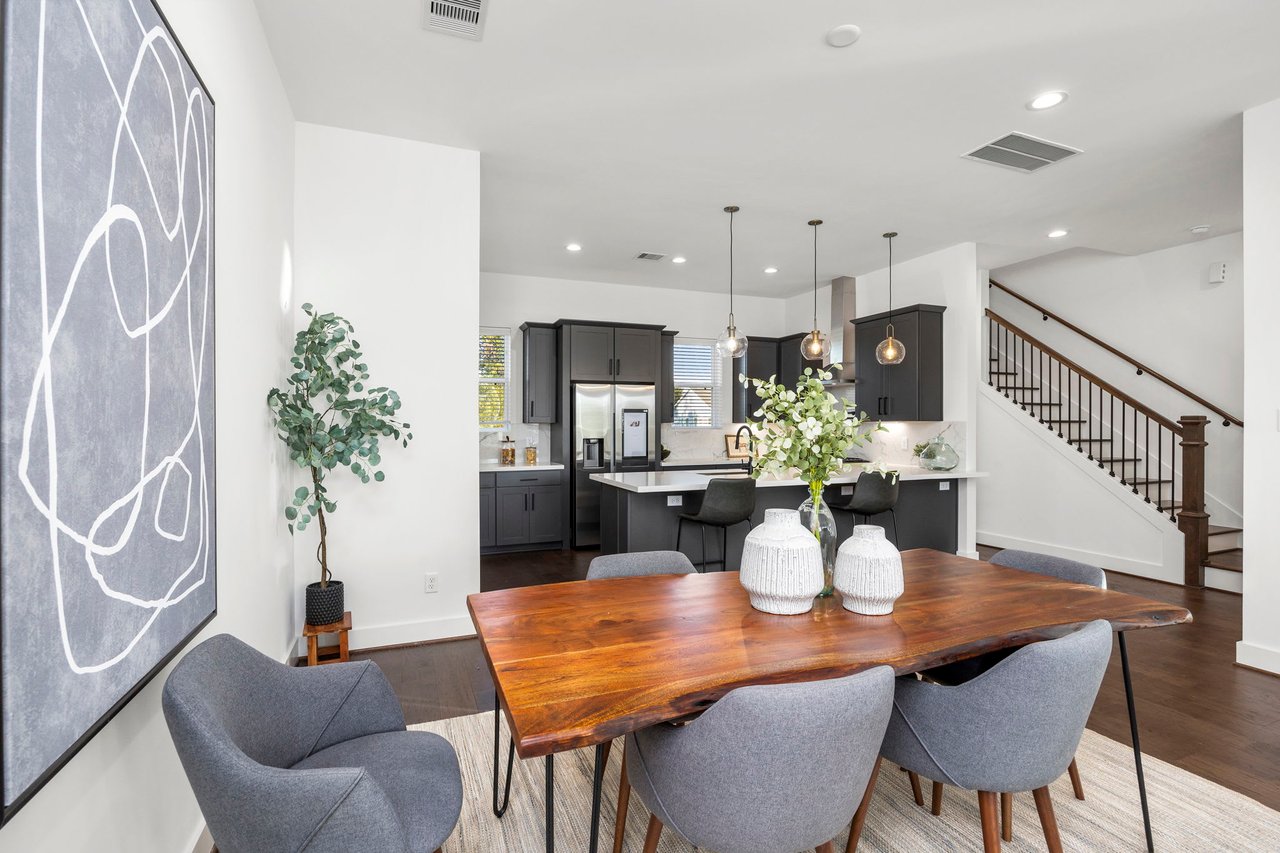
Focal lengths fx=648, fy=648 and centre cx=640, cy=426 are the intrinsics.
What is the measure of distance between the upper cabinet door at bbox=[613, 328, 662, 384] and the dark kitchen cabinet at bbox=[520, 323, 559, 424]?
2.11ft

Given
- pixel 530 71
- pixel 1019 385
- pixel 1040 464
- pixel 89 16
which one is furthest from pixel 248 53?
pixel 1019 385

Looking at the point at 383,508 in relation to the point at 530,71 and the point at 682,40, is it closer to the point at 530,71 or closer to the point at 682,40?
the point at 530,71

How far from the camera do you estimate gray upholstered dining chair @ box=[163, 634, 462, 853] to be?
3.77 ft

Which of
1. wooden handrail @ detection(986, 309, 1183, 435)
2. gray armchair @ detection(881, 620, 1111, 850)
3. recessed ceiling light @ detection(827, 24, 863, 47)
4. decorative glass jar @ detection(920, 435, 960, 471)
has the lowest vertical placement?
gray armchair @ detection(881, 620, 1111, 850)

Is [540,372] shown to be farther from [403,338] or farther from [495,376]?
[403,338]

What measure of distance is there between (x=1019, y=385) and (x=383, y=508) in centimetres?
691

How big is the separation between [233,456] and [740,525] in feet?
12.3

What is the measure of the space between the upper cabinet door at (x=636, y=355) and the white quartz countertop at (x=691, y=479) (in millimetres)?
1896

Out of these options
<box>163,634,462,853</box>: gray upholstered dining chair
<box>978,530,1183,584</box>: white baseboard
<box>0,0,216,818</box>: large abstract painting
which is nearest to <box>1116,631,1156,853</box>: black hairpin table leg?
<box>163,634,462,853</box>: gray upholstered dining chair

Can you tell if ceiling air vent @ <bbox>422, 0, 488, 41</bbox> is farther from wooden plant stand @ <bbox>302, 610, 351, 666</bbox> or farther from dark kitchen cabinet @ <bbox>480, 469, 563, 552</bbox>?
dark kitchen cabinet @ <bbox>480, 469, 563, 552</bbox>

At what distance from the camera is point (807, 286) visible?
24.6 ft

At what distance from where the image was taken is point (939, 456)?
5.90 meters

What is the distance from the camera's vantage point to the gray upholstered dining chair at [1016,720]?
152 cm

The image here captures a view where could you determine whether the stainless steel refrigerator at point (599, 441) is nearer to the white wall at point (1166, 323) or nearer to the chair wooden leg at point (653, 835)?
the white wall at point (1166, 323)
